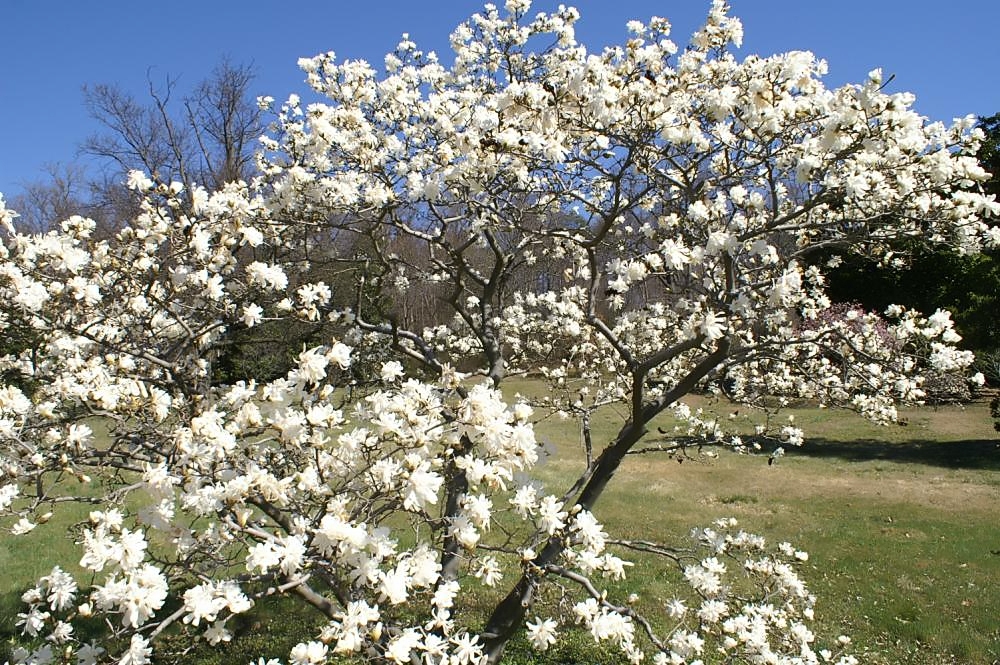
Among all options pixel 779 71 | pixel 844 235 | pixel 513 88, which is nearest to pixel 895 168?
pixel 844 235

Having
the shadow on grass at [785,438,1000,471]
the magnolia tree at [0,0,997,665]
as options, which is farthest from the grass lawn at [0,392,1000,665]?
the magnolia tree at [0,0,997,665]

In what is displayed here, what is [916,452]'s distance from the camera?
13680 millimetres

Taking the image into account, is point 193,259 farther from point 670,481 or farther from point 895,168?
point 670,481

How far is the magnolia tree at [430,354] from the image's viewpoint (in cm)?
246

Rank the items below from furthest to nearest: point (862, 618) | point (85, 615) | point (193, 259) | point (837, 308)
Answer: point (837, 308) < point (862, 618) < point (193, 259) < point (85, 615)

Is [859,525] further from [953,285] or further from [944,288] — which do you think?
[944,288]

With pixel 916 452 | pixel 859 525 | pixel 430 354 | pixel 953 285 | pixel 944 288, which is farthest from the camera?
pixel 944 288

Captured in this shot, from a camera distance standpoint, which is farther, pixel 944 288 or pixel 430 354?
pixel 944 288

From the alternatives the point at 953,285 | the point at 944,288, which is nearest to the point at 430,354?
the point at 953,285

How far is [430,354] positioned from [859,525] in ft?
23.8

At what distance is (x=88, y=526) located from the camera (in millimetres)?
2676

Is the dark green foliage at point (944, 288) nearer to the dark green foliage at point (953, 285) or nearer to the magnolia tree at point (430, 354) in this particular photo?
the dark green foliage at point (953, 285)

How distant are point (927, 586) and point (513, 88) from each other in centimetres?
690

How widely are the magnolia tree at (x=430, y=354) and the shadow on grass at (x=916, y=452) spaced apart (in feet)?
28.7
